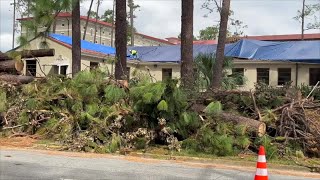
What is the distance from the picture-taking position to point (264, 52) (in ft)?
102

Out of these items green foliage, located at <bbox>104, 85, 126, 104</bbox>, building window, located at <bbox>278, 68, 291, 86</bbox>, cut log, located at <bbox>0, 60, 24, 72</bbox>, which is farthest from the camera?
building window, located at <bbox>278, 68, 291, 86</bbox>

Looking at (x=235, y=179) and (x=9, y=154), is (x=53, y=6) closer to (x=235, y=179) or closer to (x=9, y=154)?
(x=9, y=154)

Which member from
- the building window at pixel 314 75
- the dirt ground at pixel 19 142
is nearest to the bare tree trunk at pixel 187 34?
the dirt ground at pixel 19 142

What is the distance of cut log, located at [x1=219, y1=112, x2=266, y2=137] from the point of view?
11258 mm

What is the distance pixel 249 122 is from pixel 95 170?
176 inches

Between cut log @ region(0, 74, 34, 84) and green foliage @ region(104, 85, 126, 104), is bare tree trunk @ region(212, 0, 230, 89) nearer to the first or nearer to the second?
green foliage @ region(104, 85, 126, 104)

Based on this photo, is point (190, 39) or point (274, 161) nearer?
point (274, 161)

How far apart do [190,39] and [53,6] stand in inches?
194

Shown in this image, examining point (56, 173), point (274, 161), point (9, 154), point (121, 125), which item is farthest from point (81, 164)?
point (274, 161)

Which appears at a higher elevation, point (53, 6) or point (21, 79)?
point (53, 6)

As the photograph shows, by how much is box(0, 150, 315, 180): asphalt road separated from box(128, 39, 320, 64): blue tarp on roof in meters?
18.8

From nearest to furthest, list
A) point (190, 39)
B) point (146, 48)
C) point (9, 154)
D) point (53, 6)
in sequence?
point (9, 154) < point (53, 6) < point (190, 39) < point (146, 48)

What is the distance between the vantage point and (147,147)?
11453 mm

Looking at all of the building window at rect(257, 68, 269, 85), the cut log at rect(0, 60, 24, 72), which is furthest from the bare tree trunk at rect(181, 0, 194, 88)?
the building window at rect(257, 68, 269, 85)
